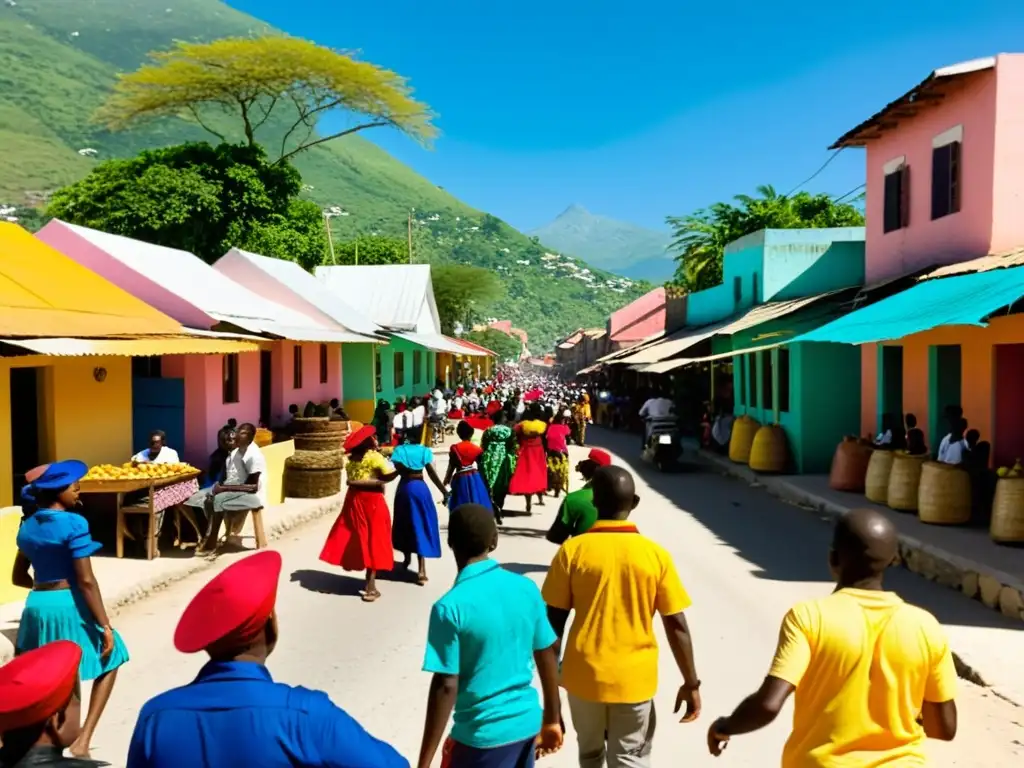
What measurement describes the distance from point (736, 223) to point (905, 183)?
74.2ft

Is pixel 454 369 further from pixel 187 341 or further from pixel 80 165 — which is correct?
pixel 80 165

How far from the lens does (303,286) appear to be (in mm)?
22219

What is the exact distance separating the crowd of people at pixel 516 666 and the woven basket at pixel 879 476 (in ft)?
30.7

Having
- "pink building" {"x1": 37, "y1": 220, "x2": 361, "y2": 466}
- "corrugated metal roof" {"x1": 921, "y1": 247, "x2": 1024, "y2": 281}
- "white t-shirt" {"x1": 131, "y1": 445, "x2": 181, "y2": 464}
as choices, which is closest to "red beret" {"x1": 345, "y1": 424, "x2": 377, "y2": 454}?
"white t-shirt" {"x1": 131, "y1": 445, "x2": 181, "y2": 464}

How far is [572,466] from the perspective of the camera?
19406 mm

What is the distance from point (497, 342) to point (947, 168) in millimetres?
75448

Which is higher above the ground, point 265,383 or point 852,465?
point 265,383

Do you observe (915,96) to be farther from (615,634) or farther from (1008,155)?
(615,634)

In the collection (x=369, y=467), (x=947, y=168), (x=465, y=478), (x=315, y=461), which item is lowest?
(x=315, y=461)

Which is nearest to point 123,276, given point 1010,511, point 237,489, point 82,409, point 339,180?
point 82,409

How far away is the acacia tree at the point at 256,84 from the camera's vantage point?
41656 mm

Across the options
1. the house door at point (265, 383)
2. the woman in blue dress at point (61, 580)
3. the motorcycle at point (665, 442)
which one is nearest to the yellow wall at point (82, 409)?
the woman in blue dress at point (61, 580)

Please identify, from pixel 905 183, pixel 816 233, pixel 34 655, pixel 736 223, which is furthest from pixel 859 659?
pixel 736 223

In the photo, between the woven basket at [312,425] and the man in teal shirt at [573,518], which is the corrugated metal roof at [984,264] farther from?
the woven basket at [312,425]
